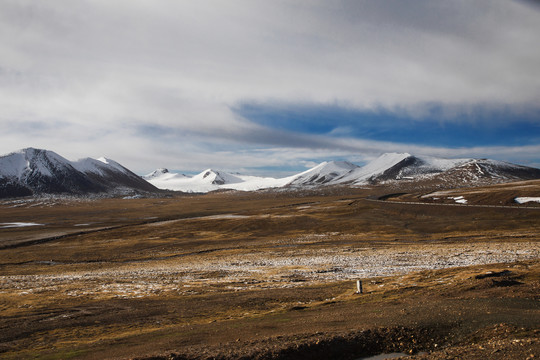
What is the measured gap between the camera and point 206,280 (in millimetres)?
39531

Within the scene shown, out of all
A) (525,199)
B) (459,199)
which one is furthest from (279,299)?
(459,199)

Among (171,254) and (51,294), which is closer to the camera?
(51,294)

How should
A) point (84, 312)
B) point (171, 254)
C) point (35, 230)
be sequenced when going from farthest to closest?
1. point (35, 230)
2. point (171, 254)
3. point (84, 312)

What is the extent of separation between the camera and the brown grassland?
1574 cm

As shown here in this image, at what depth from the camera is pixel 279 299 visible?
28219mm

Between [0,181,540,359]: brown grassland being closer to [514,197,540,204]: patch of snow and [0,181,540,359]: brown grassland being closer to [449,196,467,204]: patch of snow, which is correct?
[514,197,540,204]: patch of snow

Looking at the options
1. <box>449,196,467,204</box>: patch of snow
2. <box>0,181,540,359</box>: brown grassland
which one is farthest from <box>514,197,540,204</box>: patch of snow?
<box>0,181,540,359</box>: brown grassland

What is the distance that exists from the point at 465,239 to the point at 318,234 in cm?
3195

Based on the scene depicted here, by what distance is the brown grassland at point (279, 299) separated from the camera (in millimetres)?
15742

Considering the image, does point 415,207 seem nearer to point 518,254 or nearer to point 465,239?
point 465,239

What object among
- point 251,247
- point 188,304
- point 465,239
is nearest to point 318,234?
point 251,247

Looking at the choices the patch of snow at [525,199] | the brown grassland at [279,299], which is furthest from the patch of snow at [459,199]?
the brown grassland at [279,299]

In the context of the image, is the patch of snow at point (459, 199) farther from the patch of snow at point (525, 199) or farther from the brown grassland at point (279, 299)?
the brown grassland at point (279, 299)

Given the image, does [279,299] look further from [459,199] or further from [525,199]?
[459,199]
